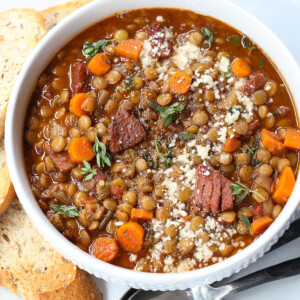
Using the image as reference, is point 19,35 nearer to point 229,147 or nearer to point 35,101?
point 35,101

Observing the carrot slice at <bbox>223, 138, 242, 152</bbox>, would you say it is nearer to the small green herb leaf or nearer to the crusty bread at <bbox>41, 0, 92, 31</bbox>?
the small green herb leaf

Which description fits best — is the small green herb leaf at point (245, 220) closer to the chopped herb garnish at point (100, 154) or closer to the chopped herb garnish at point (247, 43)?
the chopped herb garnish at point (100, 154)

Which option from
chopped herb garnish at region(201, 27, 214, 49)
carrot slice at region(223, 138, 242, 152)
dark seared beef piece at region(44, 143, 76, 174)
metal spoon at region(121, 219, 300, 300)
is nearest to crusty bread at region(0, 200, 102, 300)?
metal spoon at region(121, 219, 300, 300)

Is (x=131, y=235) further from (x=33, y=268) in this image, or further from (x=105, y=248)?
(x=33, y=268)

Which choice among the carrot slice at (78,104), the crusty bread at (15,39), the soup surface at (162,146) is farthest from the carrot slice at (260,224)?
the crusty bread at (15,39)

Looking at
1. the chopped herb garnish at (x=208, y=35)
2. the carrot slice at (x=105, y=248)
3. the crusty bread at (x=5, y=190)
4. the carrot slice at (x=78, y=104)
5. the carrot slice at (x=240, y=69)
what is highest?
the chopped herb garnish at (x=208, y=35)

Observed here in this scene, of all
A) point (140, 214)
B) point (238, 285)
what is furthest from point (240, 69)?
point (238, 285)
